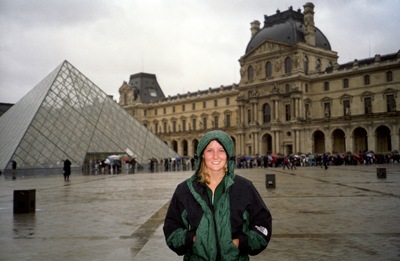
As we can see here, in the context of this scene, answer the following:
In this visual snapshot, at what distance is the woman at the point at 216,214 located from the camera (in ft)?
9.12

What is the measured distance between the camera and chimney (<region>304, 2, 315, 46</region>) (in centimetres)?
5831

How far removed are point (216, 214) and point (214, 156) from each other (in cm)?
40

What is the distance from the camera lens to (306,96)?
187 ft

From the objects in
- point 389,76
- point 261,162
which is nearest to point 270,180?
point 261,162

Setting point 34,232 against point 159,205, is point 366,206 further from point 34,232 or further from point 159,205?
point 34,232

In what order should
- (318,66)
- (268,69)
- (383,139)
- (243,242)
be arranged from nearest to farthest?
(243,242)
(383,139)
(318,66)
(268,69)

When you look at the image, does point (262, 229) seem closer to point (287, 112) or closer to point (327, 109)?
point (327, 109)

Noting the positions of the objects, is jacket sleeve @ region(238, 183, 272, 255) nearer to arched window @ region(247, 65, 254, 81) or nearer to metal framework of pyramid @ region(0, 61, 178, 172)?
metal framework of pyramid @ region(0, 61, 178, 172)

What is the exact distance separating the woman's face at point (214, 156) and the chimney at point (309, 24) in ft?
190

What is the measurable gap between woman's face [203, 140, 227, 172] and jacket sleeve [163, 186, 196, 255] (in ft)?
0.96

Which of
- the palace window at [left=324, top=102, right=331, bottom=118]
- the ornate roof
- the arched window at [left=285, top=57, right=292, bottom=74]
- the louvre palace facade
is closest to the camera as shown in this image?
the louvre palace facade

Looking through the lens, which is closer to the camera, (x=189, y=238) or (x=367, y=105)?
(x=189, y=238)

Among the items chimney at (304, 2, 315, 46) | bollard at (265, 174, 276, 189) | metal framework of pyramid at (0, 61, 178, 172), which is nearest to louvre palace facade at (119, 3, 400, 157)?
chimney at (304, 2, 315, 46)

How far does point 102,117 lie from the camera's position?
36875 millimetres
